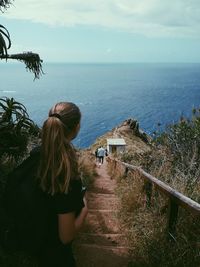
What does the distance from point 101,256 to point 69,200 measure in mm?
2662

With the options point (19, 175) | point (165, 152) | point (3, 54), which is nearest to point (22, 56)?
point (3, 54)

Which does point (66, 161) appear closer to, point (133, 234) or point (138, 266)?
point (138, 266)

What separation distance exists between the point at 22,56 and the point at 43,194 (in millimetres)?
4230

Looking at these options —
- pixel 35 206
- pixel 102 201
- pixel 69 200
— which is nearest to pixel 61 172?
pixel 69 200

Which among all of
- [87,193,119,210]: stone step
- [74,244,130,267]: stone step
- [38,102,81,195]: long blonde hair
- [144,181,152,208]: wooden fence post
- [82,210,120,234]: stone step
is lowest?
[87,193,119,210]: stone step

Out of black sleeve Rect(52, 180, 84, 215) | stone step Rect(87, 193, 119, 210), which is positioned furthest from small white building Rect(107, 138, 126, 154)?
black sleeve Rect(52, 180, 84, 215)

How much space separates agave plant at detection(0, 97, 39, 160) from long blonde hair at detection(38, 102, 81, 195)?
3.20 metres

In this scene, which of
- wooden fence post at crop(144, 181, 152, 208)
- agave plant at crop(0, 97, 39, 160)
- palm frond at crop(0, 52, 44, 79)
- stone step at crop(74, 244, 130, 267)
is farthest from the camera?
palm frond at crop(0, 52, 44, 79)

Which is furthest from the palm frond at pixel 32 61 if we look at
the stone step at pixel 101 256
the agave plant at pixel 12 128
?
the stone step at pixel 101 256

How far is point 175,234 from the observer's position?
486 centimetres

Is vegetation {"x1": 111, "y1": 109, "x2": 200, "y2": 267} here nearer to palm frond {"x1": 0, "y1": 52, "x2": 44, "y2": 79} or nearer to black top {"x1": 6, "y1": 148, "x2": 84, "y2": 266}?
black top {"x1": 6, "y1": 148, "x2": 84, "y2": 266}

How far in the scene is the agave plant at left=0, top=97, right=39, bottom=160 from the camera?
5875 millimetres

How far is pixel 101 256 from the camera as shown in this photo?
5.14 metres

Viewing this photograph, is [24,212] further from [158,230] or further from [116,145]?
[116,145]
